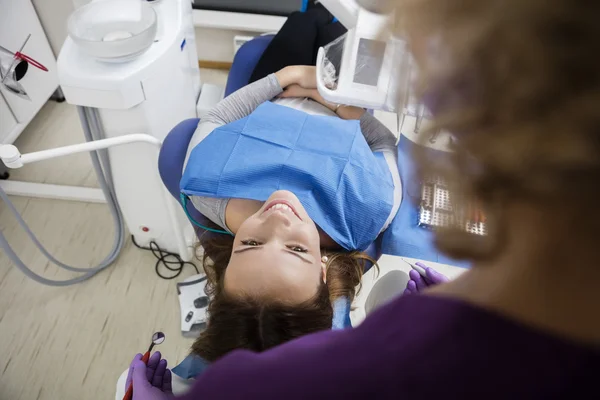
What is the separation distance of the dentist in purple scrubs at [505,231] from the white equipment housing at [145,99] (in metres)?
1.26

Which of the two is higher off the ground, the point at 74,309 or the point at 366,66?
the point at 366,66

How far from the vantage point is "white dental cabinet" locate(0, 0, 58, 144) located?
216 cm

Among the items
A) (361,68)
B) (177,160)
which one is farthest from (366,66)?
(177,160)

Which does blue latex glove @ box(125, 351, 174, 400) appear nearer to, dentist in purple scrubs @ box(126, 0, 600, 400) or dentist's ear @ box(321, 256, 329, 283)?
dentist's ear @ box(321, 256, 329, 283)

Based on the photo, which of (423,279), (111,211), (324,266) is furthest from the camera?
(111,211)

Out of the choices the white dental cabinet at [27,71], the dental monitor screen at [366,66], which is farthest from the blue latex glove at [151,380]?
the white dental cabinet at [27,71]

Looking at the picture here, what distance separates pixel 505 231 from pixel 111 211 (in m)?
1.87

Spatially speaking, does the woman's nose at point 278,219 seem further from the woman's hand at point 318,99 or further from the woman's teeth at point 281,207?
the woman's hand at point 318,99

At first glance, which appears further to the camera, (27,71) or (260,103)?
(27,71)

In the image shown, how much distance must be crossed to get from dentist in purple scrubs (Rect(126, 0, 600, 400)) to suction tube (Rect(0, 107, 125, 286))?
145 cm

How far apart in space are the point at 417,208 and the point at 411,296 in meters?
1.13

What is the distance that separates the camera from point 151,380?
1293 mm

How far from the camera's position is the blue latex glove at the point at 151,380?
119 cm

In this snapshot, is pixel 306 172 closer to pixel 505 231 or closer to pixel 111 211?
pixel 111 211
